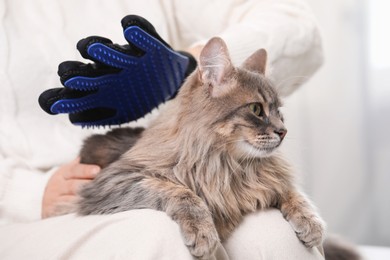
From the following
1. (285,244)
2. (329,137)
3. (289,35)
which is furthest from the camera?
(329,137)

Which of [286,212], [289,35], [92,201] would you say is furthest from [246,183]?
[289,35]

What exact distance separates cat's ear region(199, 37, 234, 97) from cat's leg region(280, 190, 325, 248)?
11.8 inches

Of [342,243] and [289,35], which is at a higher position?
[289,35]

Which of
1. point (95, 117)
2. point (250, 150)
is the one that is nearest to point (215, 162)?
point (250, 150)

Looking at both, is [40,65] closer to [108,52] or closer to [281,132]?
[108,52]

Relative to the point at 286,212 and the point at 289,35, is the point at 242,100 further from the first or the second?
the point at 289,35

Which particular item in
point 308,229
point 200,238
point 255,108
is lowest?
point 308,229

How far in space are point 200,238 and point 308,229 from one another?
26 centimetres

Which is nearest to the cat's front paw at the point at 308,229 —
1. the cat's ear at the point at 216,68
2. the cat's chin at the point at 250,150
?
the cat's chin at the point at 250,150

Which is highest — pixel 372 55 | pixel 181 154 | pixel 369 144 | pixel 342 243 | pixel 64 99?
pixel 64 99

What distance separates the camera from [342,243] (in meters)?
1.39

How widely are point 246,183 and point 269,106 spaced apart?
0.61 ft

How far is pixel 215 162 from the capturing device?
1.07 metres

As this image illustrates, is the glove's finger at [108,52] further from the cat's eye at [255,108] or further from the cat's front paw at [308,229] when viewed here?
the cat's front paw at [308,229]
